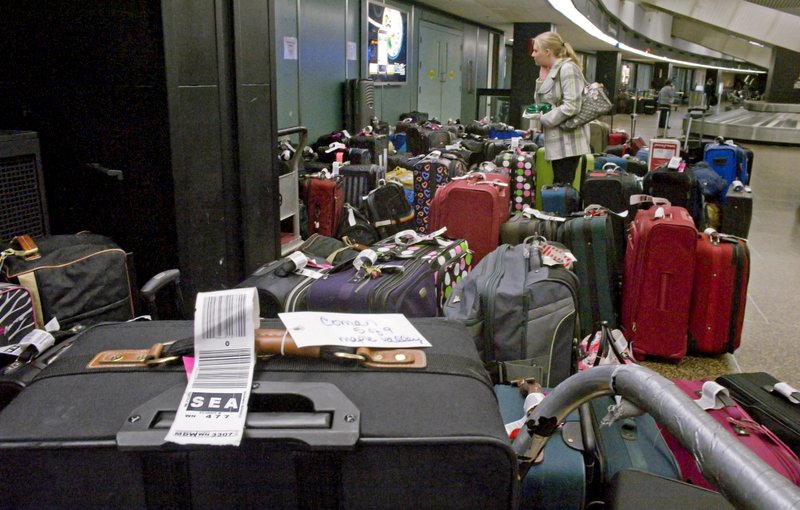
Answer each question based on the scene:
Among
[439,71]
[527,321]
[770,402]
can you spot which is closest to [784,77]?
[439,71]

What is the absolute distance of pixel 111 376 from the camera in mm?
954

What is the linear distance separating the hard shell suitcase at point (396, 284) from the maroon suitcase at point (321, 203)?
2.15 metres

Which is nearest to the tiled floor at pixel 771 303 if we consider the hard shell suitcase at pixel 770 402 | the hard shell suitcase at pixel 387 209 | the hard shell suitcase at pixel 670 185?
the hard shell suitcase at pixel 670 185

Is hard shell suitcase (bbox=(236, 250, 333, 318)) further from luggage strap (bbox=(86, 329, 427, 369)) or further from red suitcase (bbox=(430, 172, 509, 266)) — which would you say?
red suitcase (bbox=(430, 172, 509, 266))

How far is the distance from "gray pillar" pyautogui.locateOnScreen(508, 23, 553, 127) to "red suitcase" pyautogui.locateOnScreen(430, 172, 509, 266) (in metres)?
11.9

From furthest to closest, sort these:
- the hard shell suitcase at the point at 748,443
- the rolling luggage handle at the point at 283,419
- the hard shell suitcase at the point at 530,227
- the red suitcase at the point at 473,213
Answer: the red suitcase at the point at 473,213
the hard shell suitcase at the point at 530,227
the hard shell suitcase at the point at 748,443
the rolling luggage handle at the point at 283,419

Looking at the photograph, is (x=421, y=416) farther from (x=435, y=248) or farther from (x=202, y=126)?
(x=202, y=126)

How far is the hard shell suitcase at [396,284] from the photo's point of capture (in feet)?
7.25

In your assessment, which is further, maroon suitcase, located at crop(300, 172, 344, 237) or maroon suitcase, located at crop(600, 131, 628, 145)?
maroon suitcase, located at crop(600, 131, 628, 145)

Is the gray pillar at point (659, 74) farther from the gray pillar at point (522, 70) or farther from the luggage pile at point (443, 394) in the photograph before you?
the luggage pile at point (443, 394)

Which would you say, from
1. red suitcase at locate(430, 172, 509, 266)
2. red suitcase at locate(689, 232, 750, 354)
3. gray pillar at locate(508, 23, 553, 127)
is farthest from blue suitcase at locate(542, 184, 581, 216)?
gray pillar at locate(508, 23, 553, 127)

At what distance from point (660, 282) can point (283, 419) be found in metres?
2.75

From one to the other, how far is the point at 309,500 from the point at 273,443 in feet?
0.30

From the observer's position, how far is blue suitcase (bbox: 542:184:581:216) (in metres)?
4.54
